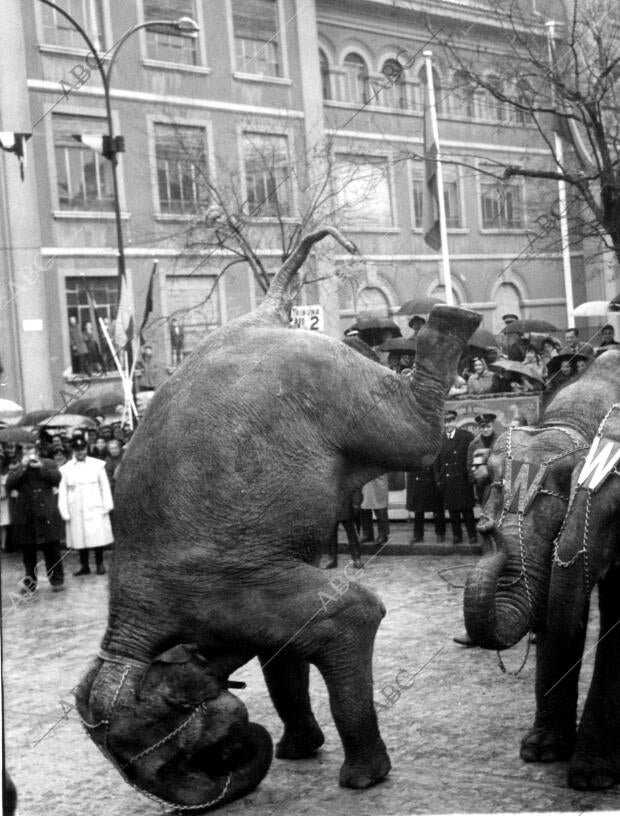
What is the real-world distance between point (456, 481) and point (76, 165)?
213 inches

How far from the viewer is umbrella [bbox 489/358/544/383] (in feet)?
15.7

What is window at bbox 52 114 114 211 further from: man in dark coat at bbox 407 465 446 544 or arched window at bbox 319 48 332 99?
man in dark coat at bbox 407 465 446 544

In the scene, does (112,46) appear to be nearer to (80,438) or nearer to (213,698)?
(213,698)

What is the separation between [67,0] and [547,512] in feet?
7.06

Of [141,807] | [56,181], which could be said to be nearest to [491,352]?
[56,181]

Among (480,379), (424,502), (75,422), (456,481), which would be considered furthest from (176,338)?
(75,422)

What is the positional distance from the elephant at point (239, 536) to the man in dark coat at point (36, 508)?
6.87 metres

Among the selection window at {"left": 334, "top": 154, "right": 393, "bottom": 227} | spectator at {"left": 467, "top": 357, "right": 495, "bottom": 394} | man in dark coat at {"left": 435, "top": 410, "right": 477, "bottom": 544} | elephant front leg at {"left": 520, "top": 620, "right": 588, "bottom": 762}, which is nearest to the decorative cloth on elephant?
man in dark coat at {"left": 435, "top": 410, "right": 477, "bottom": 544}

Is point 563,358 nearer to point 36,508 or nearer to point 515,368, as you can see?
point 515,368

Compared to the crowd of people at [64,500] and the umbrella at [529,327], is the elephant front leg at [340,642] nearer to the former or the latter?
the umbrella at [529,327]

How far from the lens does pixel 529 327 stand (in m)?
4.54

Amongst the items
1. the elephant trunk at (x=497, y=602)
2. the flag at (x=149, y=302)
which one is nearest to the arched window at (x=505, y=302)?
the elephant trunk at (x=497, y=602)

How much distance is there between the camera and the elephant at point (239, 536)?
3.78 metres

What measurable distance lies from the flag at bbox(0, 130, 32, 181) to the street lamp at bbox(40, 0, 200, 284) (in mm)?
258
